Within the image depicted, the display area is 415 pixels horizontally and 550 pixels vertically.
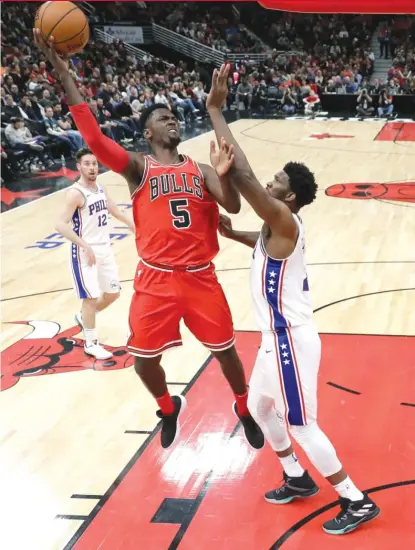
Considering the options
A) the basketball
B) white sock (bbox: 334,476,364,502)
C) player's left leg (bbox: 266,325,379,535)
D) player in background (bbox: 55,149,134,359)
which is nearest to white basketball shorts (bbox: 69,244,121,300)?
player in background (bbox: 55,149,134,359)

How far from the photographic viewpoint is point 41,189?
12.4 metres

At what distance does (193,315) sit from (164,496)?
105cm

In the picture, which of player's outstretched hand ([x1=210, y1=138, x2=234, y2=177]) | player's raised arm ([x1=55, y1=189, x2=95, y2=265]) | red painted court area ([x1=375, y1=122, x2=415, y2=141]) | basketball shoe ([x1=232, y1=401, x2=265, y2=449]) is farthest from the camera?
red painted court area ([x1=375, y1=122, x2=415, y2=141])

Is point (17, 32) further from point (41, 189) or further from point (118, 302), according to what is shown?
point (118, 302)

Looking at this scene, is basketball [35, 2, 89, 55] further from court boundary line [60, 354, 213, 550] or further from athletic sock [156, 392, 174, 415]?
court boundary line [60, 354, 213, 550]

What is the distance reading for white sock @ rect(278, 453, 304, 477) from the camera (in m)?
3.77

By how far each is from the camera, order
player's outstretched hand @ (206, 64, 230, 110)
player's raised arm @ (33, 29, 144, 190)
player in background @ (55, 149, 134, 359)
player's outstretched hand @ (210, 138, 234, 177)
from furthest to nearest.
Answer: player in background @ (55, 149, 134, 359)
player's raised arm @ (33, 29, 144, 190)
player's outstretched hand @ (206, 64, 230, 110)
player's outstretched hand @ (210, 138, 234, 177)

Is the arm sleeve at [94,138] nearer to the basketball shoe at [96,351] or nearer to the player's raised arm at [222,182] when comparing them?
the player's raised arm at [222,182]

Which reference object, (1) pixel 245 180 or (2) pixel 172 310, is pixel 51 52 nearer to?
(1) pixel 245 180

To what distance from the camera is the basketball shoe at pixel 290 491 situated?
3.75 meters

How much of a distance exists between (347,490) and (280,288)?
107 cm

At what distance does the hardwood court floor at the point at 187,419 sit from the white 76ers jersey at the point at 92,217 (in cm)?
99

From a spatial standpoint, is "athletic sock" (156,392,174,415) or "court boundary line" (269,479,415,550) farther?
"athletic sock" (156,392,174,415)

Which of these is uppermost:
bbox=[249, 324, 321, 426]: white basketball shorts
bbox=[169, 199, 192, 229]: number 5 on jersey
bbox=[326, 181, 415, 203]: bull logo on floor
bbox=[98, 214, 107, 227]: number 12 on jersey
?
bbox=[169, 199, 192, 229]: number 5 on jersey
